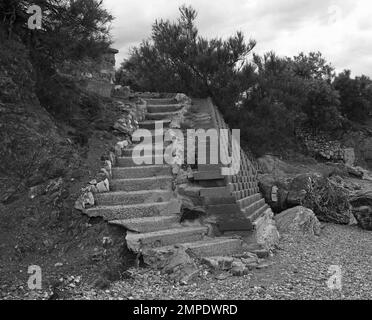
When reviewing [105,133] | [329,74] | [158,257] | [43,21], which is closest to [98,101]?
[105,133]

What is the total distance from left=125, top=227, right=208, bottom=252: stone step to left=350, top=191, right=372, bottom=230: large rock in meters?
4.34

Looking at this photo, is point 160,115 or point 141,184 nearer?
point 141,184

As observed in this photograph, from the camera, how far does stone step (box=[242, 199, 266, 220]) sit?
6.54 m

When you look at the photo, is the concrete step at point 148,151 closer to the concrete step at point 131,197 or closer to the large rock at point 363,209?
the concrete step at point 131,197

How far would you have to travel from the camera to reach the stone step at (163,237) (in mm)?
5078

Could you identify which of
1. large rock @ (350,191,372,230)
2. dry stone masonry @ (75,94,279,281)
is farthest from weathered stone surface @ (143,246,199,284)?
large rock @ (350,191,372,230)

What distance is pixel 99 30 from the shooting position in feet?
23.3

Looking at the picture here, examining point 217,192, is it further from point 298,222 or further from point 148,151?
point 298,222

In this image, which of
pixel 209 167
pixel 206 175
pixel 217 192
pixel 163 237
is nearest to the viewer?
pixel 163 237

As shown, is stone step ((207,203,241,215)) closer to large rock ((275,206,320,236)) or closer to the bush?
large rock ((275,206,320,236))

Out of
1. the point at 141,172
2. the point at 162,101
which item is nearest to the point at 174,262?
the point at 141,172

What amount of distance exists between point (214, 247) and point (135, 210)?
3.51 ft

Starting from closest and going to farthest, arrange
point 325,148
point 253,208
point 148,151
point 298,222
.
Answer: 1. point 148,151
2. point 253,208
3. point 298,222
4. point 325,148

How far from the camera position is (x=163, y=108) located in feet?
29.2
